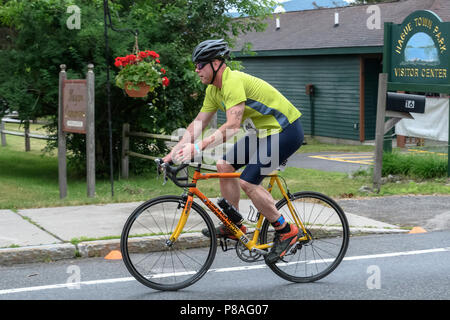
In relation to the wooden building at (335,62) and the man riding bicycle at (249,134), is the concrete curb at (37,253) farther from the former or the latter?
the wooden building at (335,62)

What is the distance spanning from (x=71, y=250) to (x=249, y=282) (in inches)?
74.1

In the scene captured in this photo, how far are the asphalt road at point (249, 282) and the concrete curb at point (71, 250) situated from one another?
0.10 metres

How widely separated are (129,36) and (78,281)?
9.43 m

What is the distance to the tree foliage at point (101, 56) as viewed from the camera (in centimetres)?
1412

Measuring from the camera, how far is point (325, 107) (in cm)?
2617

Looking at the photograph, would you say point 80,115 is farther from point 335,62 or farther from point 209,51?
point 335,62

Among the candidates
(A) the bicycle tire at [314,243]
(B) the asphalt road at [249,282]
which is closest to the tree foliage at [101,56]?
(B) the asphalt road at [249,282]

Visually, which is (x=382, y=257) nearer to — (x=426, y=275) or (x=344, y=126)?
(x=426, y=275)

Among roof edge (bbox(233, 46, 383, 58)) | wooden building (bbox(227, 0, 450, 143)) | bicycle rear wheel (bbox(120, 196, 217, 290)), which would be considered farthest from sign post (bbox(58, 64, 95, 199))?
wooden building (bbox(227, 0, 450, 143))

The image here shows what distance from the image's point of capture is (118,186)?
1334 cm

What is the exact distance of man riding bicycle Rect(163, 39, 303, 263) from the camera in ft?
17.2

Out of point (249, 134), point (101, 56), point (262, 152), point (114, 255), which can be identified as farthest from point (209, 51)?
point (101, 56)

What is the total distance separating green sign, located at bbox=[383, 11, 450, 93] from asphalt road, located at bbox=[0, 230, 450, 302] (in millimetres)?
5966
